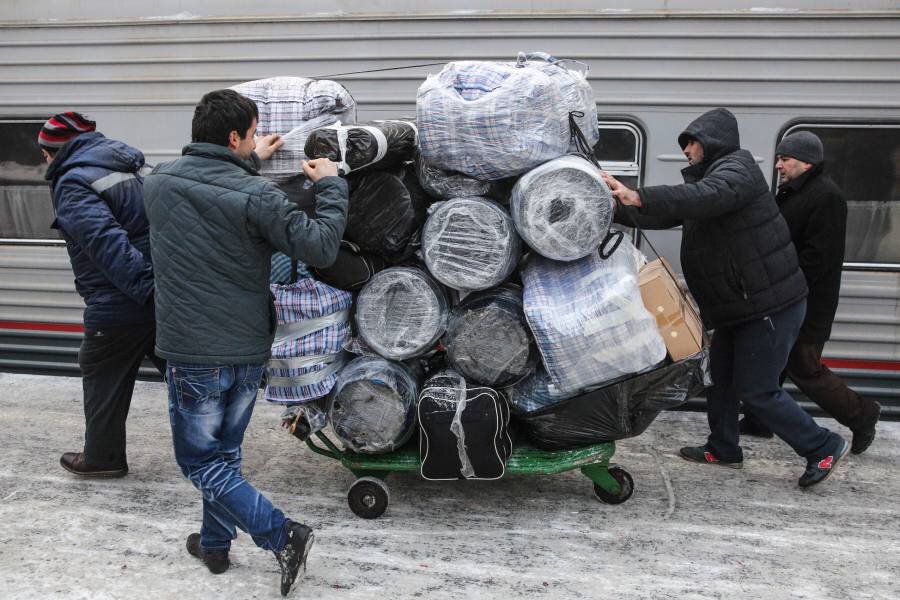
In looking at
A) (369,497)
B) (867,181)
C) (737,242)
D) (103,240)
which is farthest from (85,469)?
(867,181)

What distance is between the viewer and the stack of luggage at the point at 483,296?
3432 mm

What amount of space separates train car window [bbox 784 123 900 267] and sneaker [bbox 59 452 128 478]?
409cm

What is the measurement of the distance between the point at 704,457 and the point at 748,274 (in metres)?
1.13

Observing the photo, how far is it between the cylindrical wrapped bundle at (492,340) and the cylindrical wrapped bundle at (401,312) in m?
0.11

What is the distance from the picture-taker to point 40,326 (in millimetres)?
5711

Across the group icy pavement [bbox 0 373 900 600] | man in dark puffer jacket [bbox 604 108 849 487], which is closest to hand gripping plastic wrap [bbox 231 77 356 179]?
man in dark puffer jacket [bbox 604 108 849 487]

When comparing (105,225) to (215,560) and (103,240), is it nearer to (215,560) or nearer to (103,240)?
(103,240)

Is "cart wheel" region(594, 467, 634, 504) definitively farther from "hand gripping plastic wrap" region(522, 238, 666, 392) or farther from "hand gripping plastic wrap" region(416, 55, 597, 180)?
"hand gripping plastic wrap" region(416, 55, 597, 180)

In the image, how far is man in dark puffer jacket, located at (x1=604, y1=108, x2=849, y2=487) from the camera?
386 cm

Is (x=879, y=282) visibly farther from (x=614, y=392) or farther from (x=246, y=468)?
(x=246, y=468)

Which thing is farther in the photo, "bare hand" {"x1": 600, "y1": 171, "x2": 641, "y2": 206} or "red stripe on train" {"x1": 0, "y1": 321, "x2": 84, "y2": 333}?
"red stripe on train" {"x1": 0, "y1": 321, "x2": 84, "y2": 333}

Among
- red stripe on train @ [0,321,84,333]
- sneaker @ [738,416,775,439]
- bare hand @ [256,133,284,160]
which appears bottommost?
sneaker @ [738,416,775,439]

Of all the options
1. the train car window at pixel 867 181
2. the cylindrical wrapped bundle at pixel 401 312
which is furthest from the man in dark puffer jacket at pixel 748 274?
the train car window at pixel 867 181

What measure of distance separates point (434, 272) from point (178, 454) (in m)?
1.26
